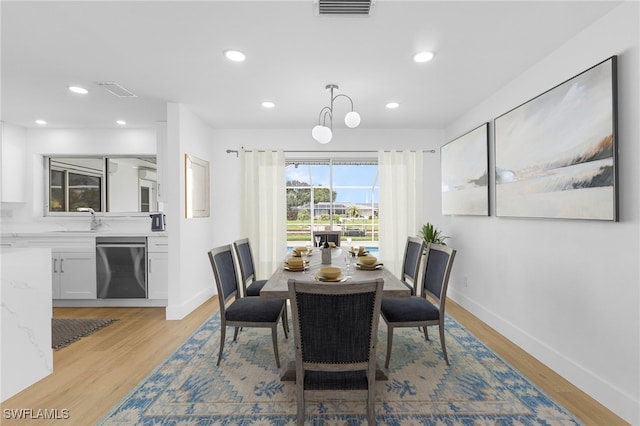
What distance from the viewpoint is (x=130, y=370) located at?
2514mm

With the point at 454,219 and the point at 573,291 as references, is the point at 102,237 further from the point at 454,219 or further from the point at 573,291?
the point at 573,291

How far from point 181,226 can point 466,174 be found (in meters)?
3.55

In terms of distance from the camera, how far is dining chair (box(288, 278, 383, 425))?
155 cm

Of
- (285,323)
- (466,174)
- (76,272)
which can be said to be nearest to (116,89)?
(76,272)

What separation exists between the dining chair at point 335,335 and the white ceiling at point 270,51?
5.60 feet

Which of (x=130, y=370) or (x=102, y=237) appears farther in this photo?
(x=102, y=237)

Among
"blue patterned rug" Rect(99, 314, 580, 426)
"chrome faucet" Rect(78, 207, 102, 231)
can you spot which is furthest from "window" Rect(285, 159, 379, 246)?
"chrome faucet" Rect(78, 207, 102, 231)

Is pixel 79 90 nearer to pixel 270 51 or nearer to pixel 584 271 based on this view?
pixel 270 51

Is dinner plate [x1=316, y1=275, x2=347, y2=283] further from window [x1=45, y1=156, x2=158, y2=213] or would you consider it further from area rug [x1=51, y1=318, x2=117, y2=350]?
window [x1=45, y1=156, x2=158, y2=213]

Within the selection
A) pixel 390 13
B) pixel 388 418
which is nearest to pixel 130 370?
pixel 388 418

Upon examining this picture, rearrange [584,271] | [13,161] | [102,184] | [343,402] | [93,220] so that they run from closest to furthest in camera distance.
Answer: [343,402] < [584,271] < [13,161] < [93,220] < [102,184]

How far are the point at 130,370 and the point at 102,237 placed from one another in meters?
2.27

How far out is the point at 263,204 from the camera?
469 centimetres

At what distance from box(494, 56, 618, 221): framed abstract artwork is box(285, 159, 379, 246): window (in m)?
2.27
